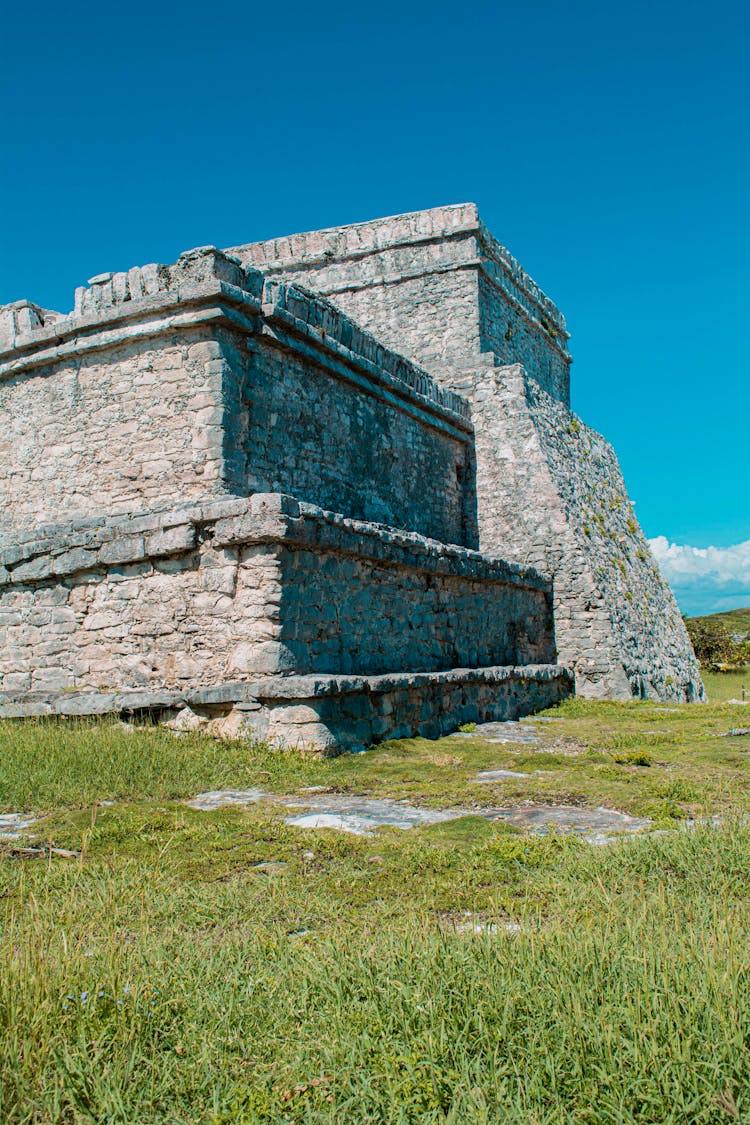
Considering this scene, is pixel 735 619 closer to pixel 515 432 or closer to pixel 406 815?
pixel 515 432

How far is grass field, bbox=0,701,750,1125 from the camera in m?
2.04

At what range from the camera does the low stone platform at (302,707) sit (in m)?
7.43

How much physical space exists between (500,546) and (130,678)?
26.7ft

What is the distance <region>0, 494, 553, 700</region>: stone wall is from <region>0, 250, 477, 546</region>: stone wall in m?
0.89

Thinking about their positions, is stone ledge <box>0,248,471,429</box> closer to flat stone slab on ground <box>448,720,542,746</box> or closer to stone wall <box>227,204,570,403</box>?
stone wall <box>227,204,570,403</box>

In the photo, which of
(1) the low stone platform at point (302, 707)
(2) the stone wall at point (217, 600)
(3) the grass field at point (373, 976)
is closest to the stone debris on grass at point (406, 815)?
(3) the grass field at point (373, 976)

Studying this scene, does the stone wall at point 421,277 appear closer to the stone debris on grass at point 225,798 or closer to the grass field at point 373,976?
the stone debris on grass at point 225,798

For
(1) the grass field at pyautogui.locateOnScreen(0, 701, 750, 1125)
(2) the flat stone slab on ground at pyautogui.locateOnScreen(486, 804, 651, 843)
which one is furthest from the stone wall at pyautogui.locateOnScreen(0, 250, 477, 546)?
(1) the grass field at pyautogui.locateOnScreen(0, 701, 750, 1125)

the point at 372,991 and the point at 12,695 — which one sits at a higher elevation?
the point at 12,695

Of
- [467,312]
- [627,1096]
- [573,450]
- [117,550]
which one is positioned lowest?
[627,1096]

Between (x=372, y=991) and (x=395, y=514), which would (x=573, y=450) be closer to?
(x=395, y=514)

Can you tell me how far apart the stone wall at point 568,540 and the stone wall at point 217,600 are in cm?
436

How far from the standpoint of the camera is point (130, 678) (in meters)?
8.51

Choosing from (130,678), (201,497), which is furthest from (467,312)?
(130,678)
